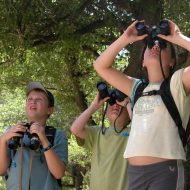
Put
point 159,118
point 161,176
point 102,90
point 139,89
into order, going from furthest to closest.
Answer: point 102,90 → point 139,89 → point 159,118 → point 161,176

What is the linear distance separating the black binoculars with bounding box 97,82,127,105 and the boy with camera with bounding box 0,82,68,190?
580mm

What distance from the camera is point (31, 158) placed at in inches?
152

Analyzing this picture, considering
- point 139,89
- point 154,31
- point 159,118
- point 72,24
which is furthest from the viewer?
point 72,24

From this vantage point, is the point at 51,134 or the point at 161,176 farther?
the point at 51,134

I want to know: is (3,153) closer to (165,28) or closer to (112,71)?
(112,71)

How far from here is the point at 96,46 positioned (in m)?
8.93

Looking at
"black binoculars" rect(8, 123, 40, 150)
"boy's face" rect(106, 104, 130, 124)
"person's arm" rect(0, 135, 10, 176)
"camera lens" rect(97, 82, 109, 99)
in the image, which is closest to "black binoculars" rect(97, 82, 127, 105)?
"camera lens" rect(97, 82, 109, 99)

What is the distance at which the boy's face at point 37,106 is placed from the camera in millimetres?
4137

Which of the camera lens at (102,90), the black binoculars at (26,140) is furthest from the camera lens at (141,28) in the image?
the black binoculars at (26,140)

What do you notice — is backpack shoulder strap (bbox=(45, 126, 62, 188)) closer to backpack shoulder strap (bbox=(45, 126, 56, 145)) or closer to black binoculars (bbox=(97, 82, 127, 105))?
backpack shoulder strap (bbox=(45, 126, 56, 145))

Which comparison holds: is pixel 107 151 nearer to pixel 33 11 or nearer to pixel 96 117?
pixel 33 11

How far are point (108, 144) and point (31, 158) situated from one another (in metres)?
0.72

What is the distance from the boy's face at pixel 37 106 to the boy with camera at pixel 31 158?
0.54ft

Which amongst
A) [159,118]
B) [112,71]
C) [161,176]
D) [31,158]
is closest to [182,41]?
[159,118]
